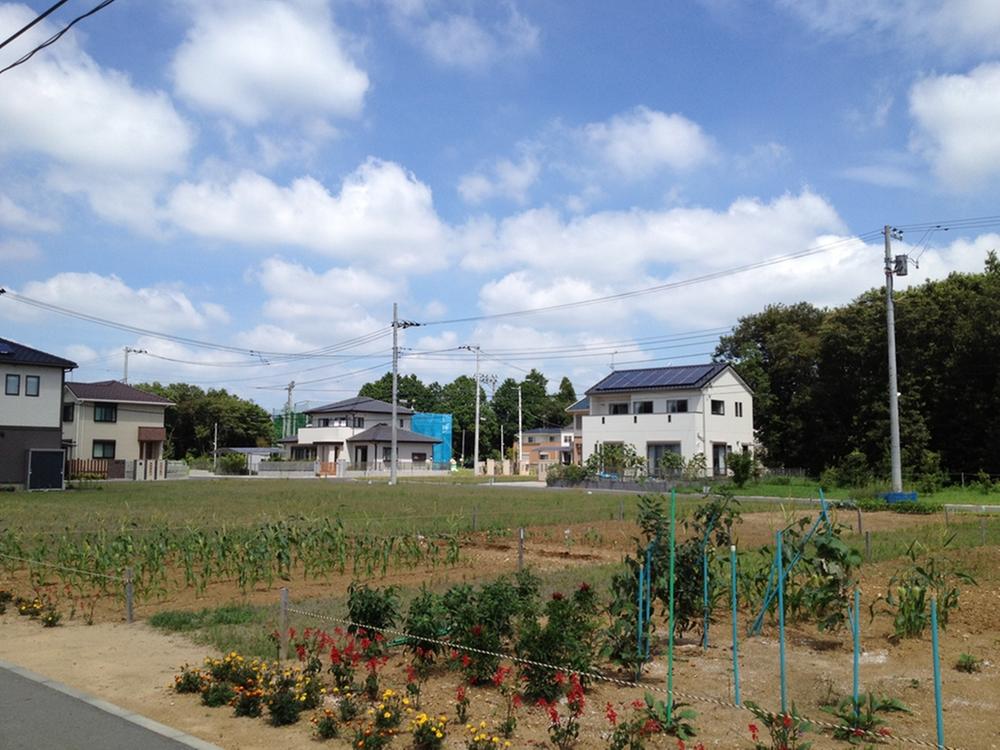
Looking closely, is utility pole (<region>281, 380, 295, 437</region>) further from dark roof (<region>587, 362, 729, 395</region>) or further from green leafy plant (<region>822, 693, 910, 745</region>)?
green leafy plant (<region>822, 693, 910, 745</region>)

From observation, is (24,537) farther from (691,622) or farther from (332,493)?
(332,493)

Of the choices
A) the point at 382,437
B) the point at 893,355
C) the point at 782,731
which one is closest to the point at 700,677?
the point at 782,731

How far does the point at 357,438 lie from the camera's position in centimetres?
6612

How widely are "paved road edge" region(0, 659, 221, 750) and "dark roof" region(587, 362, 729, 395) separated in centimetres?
4106

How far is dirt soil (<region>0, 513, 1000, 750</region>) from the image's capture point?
5535 millimetres

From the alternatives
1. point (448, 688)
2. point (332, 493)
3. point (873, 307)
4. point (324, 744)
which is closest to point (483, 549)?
point (448, 688)

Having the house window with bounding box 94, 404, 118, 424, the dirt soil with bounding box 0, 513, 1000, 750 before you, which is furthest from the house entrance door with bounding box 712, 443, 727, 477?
the house window with bounding box 94, 404, 118, 424

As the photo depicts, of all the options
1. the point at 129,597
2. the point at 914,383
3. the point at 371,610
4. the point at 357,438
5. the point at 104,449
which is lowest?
the point at 129,597

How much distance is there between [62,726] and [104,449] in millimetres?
50751

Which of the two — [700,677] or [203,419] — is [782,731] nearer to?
[700,677]

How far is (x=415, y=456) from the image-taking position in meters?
69.8

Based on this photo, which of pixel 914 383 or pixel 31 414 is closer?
pixel 31 414

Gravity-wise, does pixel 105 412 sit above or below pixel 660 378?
below

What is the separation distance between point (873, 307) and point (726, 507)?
37172mm
